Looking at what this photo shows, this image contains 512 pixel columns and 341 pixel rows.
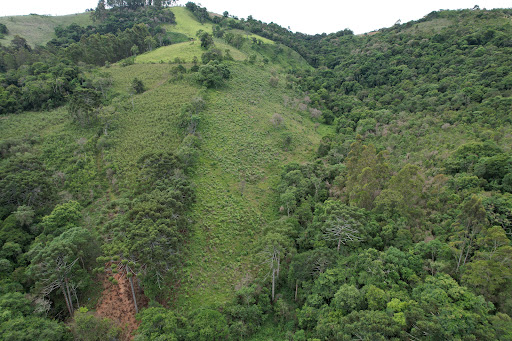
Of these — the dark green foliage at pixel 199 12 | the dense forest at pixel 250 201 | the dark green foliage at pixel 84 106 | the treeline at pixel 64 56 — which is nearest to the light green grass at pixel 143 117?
the dense forest at pixel 250 201

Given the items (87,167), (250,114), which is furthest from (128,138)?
(250,114)

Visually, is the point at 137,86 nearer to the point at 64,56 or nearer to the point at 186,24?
the point at 64,56

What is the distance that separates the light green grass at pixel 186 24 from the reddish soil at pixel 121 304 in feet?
331

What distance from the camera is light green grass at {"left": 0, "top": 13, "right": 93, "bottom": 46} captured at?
90.8m

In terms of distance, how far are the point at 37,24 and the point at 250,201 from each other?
4925 inches

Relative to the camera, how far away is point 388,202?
28.5 meters

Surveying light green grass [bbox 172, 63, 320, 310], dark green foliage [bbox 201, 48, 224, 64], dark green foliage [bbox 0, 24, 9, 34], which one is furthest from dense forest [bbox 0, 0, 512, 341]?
dark green foliage [bbox 0, 24, 9, 34]

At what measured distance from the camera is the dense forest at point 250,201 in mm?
20828

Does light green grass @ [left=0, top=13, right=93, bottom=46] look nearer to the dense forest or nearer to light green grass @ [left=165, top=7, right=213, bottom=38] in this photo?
the dense forest

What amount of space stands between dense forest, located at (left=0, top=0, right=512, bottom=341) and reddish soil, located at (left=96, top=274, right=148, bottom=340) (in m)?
0.17

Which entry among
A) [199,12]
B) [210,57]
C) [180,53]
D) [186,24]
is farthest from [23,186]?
[199,12]

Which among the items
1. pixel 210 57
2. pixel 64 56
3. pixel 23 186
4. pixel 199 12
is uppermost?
pixel 199 12

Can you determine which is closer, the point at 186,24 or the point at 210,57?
the point at 210,57

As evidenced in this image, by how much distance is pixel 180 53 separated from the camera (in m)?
81.1
